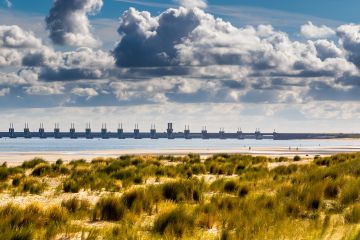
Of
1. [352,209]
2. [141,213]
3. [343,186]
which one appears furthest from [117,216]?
[343,186]

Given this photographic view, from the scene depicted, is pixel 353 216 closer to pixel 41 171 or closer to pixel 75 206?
pixel 75 206

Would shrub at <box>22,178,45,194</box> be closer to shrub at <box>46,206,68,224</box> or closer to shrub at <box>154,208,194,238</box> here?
shrub at <box>46,206,68,224</box>

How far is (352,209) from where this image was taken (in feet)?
36.8

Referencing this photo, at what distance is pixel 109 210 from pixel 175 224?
92.3 inches

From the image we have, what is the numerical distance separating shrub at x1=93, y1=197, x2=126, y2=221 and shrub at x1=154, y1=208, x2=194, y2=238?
167 cm

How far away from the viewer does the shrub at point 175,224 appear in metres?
9.43

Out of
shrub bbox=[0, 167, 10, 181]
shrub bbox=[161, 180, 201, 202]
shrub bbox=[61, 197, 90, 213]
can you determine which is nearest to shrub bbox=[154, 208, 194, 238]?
shrub bbox=[61, 197, 90, 213]

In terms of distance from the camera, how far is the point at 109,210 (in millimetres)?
11477

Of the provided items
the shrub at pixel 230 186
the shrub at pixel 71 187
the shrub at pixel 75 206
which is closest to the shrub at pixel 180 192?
the shrub at pixel 230 186

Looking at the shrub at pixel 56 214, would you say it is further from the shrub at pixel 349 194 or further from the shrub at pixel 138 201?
the shrub at pixel 349 194

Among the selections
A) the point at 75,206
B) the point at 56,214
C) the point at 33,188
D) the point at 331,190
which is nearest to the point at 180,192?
the point at 75,206

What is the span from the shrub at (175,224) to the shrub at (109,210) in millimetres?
1673

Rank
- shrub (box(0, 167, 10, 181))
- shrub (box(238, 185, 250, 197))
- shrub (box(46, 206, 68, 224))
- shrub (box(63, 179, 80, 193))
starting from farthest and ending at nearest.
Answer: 1. shrub (box(0, 167, 10, 181))
2. shrub (box(63, 179, 80, 193))
3. shrub (box(238, 185, 250, 197))
4. shrub (box(46, 206, 68, 224))

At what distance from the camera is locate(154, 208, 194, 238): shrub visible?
30.9ft
